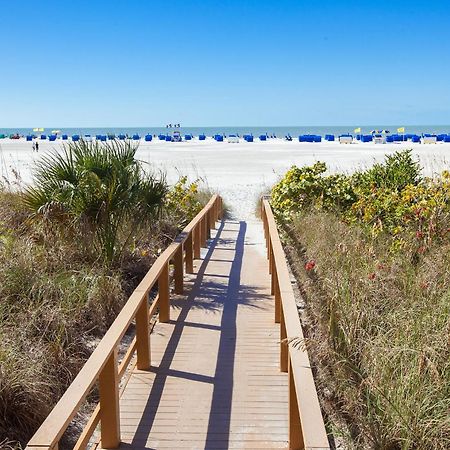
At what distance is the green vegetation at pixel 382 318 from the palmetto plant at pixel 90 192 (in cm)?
234

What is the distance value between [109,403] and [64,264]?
10.9 feet

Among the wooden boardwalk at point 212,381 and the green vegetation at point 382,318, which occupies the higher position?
the green vegetation at point 382,318

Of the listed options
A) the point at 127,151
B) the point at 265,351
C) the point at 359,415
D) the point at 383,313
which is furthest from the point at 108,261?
Result: the point at 359,415

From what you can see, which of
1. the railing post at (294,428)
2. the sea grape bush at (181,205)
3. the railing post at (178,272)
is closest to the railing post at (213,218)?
the sea grape bush at (181,205)

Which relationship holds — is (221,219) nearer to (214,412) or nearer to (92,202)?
(92,202)

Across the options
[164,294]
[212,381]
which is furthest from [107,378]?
[164,294]

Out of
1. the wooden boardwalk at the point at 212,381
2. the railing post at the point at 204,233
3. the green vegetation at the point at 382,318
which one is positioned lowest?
the wooden boardwalk at the point at 212,381

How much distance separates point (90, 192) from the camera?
6.55 metres

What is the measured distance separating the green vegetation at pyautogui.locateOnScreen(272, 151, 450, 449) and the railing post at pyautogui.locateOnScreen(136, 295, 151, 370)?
1.29 m

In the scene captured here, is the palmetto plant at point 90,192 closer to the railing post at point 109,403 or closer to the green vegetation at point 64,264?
the green vegetation at point 64,264

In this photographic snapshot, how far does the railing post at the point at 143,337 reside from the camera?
4.35m

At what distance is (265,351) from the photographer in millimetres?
4941

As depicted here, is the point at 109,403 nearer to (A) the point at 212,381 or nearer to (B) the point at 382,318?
(A) the point at 212,381

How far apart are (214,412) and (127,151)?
13.8 feet
